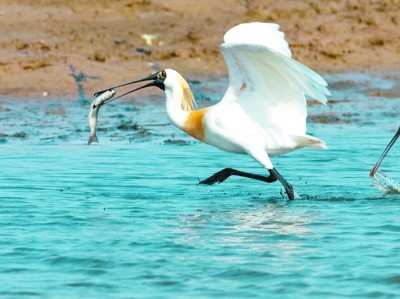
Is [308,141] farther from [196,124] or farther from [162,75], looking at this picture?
[162,75]

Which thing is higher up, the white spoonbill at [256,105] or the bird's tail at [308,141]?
the white spoonbill at [256,105]

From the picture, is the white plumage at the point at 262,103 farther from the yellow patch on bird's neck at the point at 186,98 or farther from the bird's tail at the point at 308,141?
the yellow patch on bird's neck at the point at 186,98

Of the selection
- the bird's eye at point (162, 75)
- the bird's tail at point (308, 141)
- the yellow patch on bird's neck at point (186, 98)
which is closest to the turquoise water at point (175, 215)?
the bird's tail at point (308, 141)

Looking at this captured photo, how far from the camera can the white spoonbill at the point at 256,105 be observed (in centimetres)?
886

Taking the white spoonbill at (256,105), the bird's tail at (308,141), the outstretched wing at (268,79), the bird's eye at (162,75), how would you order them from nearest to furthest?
the outstretched wing at (268,79) → the white spoonbill at (256,105) → the bird's tail at (308,141) → the bird's eye at (162,75)

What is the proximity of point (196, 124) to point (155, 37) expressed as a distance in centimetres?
698

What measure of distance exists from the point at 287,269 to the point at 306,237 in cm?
88

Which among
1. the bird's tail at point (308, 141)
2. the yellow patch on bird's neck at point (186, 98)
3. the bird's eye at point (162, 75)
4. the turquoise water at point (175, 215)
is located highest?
the bird's eye at point (162, 75)

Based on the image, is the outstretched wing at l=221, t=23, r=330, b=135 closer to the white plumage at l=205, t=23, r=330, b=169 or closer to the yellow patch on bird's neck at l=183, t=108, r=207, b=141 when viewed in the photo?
the white plumage at l=205, t=23, r=330, b=169

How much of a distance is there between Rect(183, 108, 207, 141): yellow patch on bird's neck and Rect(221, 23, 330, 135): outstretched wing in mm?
301

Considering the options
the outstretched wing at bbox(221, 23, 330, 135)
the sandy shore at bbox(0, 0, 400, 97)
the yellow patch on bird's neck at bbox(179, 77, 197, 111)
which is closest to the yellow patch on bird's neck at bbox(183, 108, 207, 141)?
the yellow patch on bird's neck at bbox(179, 77, 197, 111)

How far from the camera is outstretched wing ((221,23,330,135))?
28.4 ft

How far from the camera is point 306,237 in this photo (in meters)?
7.99

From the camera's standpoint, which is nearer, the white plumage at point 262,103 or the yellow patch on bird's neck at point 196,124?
the white plumage at point 262,103
